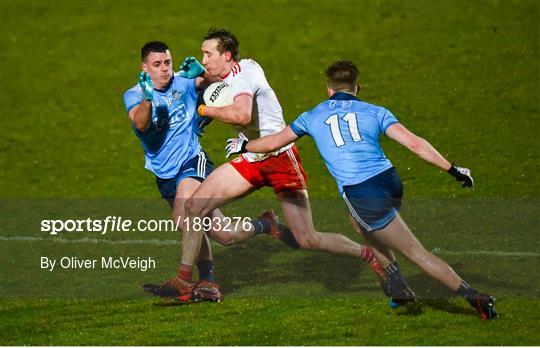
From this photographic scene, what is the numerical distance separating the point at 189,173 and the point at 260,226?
4.02ft

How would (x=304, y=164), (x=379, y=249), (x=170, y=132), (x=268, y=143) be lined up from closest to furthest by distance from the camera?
(x=268, y=143)
(x=379, y=249)
(x=170, y=132)
(x=304, y=164)

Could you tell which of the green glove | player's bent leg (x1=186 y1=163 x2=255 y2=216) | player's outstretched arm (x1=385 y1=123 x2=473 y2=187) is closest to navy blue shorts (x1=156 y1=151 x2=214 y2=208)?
player's bent leg (x1=186 y1=163 x2=255 y2=216)

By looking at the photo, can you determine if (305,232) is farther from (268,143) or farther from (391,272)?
(268,143)

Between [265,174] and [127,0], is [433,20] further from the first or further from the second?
[265,174]

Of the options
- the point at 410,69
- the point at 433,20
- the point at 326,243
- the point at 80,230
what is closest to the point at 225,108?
the point at 326,243

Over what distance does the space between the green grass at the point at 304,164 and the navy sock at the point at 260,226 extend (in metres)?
0.48

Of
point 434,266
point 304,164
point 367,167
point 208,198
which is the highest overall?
point 367,167

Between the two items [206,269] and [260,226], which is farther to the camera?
[260,226]

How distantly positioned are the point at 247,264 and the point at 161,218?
12.3 feet

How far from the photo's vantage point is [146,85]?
12.9 m

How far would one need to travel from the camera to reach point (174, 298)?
13.0 metres

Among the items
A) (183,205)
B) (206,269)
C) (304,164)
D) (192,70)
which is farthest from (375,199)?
(304,164)

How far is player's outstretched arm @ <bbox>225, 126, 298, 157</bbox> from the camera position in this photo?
11961mm

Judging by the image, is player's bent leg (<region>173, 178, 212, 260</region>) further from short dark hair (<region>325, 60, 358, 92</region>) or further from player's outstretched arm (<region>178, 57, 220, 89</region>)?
short dark hair (<region>325, 60, 358, 92</region>)
